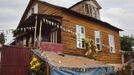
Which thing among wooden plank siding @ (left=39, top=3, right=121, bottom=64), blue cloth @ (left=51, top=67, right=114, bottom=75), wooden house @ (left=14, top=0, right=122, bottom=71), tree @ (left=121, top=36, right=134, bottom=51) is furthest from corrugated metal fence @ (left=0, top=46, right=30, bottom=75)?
tree @ (left=121, top=36, right=134, bottom=51)

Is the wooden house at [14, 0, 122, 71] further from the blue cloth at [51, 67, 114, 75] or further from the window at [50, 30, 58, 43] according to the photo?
the blue cloth at [51, 67, 114, 75]

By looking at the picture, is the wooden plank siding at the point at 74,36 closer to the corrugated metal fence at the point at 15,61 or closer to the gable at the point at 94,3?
Result: the gable at the point at 94,3

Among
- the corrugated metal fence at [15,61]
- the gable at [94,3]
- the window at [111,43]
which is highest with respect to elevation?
the gable at [94,3]

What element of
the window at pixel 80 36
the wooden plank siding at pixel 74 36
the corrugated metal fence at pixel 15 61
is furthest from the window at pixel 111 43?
the corrugated metal fence at pixel 15 61

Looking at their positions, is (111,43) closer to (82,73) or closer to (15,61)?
(82,73)

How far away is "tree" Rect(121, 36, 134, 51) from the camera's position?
37.3 metres

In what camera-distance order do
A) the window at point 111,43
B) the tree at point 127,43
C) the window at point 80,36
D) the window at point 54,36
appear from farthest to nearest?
the tree at point 127,43
the window at point 111,43
the window at point 80,36
the window at point 54,36

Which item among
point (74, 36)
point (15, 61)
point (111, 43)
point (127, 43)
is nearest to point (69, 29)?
point (74, 36)

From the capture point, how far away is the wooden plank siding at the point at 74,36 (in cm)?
1842

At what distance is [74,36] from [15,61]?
20.3 ft

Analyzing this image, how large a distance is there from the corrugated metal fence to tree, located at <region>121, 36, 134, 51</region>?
24781 mm

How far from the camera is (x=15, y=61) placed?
48.1 ft

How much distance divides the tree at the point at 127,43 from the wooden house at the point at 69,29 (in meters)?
12.8

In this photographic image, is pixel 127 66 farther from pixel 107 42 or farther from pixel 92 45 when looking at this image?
pixel 92 45
